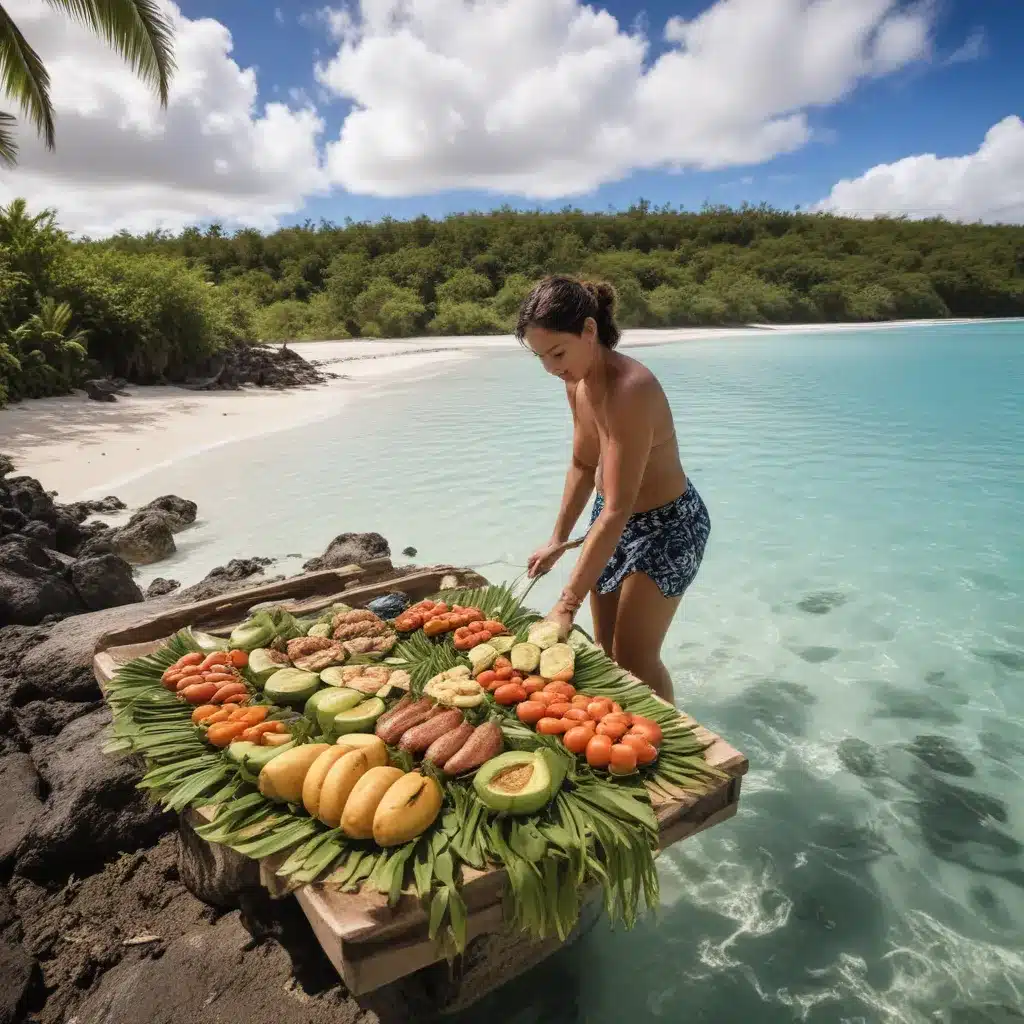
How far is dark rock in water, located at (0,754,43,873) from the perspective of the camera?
2.81m

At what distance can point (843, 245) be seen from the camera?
6025 centimetres

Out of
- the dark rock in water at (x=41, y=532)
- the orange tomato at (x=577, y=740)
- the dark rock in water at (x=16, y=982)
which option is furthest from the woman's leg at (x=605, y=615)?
the dark rock in water at (x=41, y=532)

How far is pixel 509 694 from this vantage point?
2559mm

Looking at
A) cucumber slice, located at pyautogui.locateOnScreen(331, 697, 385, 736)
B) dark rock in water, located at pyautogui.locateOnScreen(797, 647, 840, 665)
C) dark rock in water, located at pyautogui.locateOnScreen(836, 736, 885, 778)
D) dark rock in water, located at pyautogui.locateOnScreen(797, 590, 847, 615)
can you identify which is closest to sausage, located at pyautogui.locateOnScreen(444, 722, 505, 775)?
cucumber slice, located at pyautogui.locateOnScreen(331, 697, 385, 736)

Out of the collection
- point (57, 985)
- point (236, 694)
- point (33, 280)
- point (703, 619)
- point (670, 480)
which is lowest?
point (703, 619)

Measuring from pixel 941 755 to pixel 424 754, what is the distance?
11.9ft

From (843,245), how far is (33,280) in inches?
2448

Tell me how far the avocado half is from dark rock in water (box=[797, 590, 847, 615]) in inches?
189

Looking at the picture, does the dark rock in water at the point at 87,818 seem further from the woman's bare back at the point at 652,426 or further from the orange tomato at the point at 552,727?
the woman's bare back at the point at 652,426

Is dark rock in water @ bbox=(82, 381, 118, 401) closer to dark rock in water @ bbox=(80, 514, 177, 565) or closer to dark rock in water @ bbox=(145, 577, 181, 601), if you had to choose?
dark rock in water @ bbox=(80, 514, 177, 565)

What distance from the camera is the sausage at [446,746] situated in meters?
2.19

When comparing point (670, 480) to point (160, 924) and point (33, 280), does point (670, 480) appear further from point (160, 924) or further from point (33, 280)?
point (33, 280)

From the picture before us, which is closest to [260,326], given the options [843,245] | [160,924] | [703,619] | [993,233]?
[703,619]

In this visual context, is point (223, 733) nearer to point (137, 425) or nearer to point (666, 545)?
point (666, 545)
